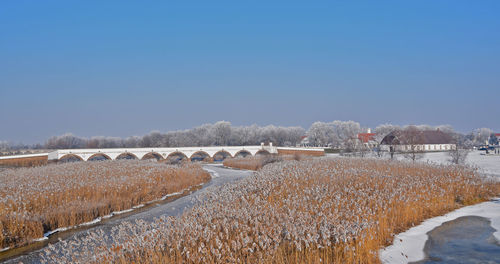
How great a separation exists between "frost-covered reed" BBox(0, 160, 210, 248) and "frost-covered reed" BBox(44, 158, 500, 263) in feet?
6.61

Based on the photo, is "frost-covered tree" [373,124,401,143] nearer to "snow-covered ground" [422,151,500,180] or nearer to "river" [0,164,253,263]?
"snow-covered ground" [422,151,500,180]

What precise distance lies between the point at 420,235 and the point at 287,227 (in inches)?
194

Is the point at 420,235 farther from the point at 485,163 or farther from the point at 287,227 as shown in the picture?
the point at 485,163

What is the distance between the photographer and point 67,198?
16688 millimetres

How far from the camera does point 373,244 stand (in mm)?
8836

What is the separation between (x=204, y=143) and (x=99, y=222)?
337 ft

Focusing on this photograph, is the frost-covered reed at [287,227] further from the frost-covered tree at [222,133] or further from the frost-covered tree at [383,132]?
the frost-covered tree at [222,133]

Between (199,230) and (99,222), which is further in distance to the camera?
(99,222)

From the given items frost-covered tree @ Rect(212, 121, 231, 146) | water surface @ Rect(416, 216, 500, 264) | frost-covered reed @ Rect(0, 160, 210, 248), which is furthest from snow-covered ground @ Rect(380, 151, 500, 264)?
frost-covered tree @ Rect(212, 121, 231, 146)

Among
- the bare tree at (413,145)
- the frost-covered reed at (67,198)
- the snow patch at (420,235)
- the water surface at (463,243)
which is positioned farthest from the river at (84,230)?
the bare tree at (413,145)

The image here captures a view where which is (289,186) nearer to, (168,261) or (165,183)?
(168,261)

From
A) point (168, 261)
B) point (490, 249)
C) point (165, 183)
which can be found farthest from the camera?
point (165, 183)

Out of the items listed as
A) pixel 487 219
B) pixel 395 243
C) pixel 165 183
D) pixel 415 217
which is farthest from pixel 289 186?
pixel 165 183

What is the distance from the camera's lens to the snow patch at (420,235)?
8828mm
